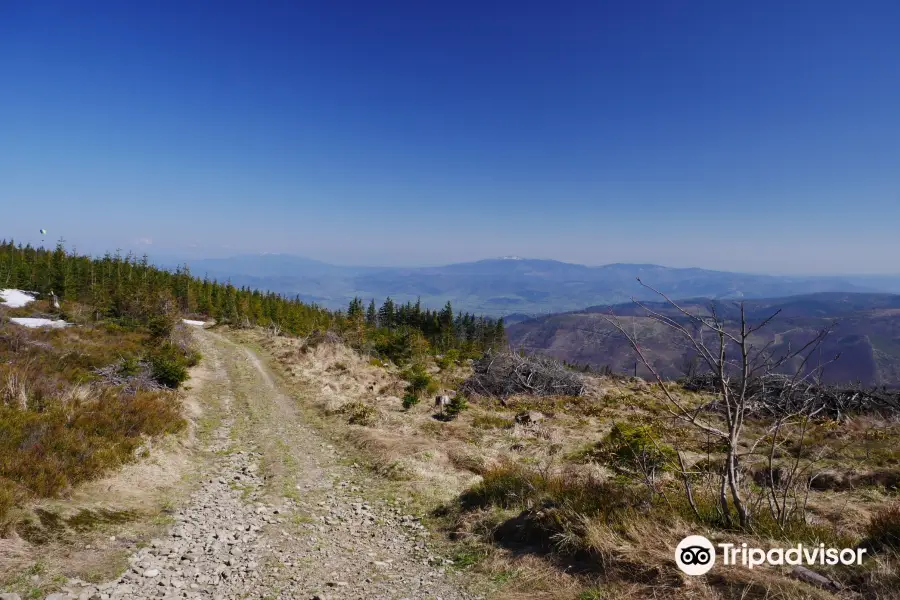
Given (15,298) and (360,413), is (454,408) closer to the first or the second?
(360,413)

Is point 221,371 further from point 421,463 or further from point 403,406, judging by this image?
point 421,463

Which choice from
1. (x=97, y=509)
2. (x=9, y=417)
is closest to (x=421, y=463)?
(x=97, y=509)

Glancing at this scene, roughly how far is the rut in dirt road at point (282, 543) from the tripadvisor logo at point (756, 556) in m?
2.82

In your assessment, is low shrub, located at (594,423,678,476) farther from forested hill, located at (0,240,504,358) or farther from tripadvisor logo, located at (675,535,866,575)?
forested hill, located at (0,240,504,358)

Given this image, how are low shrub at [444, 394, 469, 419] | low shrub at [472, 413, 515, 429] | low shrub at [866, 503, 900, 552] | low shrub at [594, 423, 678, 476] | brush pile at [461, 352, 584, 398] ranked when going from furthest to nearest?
brush pile at [461, 352, 584, 398]
low shrub at [444, 394, 469, 419]
low shrub at [472, 413, 515, 429]
low shrub at [594, 423, 678, 476]
low shrub at [866, 503, 900, 552]

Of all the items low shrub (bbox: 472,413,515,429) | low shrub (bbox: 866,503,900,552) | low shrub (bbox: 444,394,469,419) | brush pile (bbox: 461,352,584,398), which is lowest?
brush pile (bbox: 461,352,584,398)

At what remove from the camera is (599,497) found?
615 centimetres

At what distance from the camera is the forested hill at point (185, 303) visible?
3414 centimetres

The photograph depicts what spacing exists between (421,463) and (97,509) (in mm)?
6116

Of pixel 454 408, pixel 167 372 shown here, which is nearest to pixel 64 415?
pixel 167 372

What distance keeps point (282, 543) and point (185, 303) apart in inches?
2674

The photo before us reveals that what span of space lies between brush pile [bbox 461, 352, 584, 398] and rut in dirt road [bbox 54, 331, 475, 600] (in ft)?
47.3

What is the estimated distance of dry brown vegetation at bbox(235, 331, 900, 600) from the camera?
4430mm

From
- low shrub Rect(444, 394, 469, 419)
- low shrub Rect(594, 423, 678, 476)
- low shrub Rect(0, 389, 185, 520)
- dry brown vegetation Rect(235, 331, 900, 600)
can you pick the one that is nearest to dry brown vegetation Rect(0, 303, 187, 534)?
low shrub Rect(0, 389, 185, 520)
